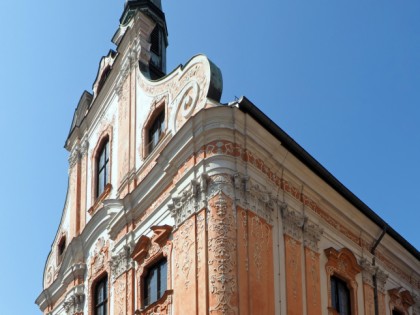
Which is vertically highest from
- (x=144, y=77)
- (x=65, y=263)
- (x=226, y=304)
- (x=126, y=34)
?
(x=126, y=34)

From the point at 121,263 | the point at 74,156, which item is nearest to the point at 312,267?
the point at 121,263

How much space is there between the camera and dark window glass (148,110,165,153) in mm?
19406

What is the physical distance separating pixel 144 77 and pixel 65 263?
250 inches

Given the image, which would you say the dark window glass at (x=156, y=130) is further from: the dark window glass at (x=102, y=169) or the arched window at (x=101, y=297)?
the arched window at (x=101, y=297)

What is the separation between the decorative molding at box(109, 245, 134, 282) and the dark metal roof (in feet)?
15.3

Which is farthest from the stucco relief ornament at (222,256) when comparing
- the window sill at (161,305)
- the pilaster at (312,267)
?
the pilaster at (312,267)

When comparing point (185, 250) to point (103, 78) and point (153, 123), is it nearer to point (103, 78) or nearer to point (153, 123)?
point (153, 123)

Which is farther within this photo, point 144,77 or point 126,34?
point 126,34

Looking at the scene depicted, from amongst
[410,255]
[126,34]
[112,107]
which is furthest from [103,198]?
[410,255]

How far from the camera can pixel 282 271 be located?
660 inches

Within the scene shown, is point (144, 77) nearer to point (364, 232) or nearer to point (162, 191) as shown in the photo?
point (162, 191)

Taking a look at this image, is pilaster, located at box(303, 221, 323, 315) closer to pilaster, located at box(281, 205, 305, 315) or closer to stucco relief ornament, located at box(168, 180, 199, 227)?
pilaster, located at box(281, 205, 305, 315)

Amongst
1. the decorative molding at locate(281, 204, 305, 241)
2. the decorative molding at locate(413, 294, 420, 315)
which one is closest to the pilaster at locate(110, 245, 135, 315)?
the decorative molding at locate(281, 204, 305, 241)

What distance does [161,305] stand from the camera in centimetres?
1666
